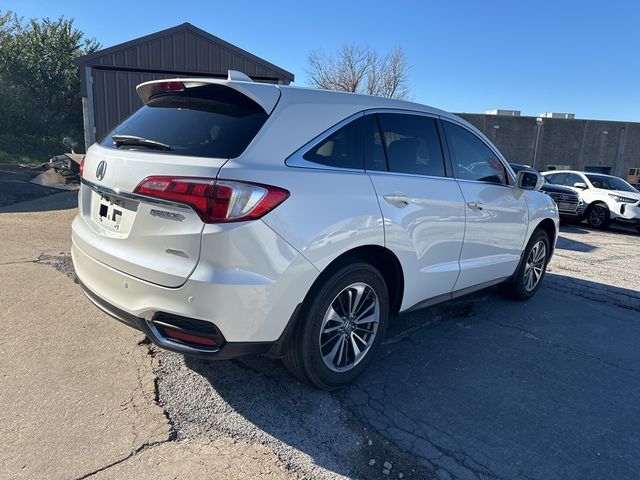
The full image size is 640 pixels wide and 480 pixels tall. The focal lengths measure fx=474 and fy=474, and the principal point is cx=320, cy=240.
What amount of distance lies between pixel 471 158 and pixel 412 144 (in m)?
0.88

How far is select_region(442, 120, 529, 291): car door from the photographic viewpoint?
3.96 metres

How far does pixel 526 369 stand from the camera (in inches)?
143

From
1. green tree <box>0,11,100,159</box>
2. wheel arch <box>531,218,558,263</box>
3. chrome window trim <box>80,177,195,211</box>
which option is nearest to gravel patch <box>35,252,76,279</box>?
chrome window trim <box>80,177,195,211</box>

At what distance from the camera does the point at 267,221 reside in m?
2.41

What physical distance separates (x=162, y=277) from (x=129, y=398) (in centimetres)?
97

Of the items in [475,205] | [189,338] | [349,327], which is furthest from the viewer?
[475,205]

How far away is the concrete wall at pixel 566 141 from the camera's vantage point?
32.0m

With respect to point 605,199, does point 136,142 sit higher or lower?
higher

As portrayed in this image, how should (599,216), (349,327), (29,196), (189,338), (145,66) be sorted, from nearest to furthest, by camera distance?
(189,338)
(349,327)
(29,196)
(145,66)
(599,216)

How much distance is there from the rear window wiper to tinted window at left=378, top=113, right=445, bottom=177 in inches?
58.9

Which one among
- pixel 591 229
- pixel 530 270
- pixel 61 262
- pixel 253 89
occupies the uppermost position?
pixel 253 89

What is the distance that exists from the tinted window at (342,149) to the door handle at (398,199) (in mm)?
283

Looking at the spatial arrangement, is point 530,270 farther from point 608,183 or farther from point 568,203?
point 608,183

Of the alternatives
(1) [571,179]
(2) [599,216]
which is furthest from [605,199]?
(1) [571,179]
